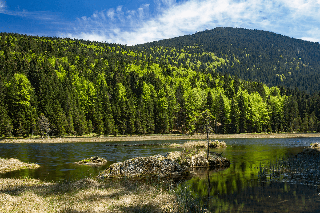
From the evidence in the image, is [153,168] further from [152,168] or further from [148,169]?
[148,169]

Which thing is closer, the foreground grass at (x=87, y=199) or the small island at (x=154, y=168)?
the foreground grass at (x=87, y=199)

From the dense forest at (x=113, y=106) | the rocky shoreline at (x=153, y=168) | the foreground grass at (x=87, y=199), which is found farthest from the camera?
the dense forest at (x=113, y=106)

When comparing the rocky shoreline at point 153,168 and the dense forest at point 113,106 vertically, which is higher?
the dense forest at point 113,106

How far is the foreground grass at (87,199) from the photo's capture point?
11.4m

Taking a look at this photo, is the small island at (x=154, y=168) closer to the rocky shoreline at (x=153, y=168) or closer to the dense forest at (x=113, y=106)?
the rocky shoreline at (x=153, y=168)

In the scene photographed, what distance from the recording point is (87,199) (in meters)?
13.3

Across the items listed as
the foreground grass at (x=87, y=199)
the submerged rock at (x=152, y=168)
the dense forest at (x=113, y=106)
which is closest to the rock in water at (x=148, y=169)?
the submerged rock at (x=152, y=168)

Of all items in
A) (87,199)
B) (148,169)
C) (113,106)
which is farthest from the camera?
(113,106)

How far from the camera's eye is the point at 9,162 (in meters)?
27.6

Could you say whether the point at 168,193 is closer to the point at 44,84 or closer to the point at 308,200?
the point at 308,200

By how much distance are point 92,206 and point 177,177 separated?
10102mm

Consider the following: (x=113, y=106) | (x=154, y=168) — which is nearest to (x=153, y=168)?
(x=154, y=168)

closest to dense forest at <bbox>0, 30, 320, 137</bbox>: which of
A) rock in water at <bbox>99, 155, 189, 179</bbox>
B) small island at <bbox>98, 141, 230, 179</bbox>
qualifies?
small island at <bbox>98, 141, 230, 179</bbox>

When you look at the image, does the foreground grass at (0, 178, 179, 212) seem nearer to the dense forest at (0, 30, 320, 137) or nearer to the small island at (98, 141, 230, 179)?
the small island at (98, 141, 230, 179)
